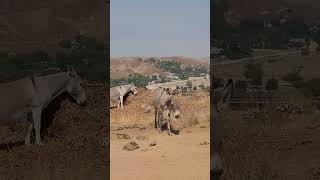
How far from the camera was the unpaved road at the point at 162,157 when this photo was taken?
7480 mm

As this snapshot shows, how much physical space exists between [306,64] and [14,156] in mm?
3221

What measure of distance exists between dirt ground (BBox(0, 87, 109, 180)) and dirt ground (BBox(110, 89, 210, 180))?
1.94 metres

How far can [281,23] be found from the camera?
5227 mm

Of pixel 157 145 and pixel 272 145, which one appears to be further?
pixel 157 145

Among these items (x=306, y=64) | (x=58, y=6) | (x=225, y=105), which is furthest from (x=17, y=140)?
(x=306, y=64)

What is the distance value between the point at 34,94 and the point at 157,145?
5147 mm

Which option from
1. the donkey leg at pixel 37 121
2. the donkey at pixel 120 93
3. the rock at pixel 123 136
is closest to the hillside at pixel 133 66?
the donkey at pixel 120 93

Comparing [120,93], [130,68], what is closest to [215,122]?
[120,93]

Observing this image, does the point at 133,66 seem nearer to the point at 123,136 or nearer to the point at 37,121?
the point at 123,136

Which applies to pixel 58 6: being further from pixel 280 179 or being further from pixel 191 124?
pixel 191 124

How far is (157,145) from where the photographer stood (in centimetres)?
1042

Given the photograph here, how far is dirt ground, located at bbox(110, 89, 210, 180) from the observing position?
7.66 m

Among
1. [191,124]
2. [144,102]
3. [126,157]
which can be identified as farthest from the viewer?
[144,102]

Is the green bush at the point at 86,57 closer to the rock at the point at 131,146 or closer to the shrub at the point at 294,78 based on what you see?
the shrub at the point at 294,78
